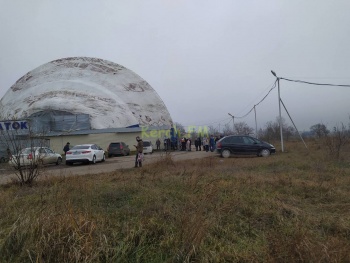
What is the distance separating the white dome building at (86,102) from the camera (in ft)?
116

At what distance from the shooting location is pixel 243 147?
20.9 metres

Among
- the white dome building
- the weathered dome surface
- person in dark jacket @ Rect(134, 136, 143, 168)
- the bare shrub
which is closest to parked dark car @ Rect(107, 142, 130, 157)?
the white dome building

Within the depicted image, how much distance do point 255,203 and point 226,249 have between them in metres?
2.33

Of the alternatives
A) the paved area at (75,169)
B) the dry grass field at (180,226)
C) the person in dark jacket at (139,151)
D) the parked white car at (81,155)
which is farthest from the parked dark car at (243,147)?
the dry grass field at (180,226)

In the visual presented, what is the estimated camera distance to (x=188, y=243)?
393cm

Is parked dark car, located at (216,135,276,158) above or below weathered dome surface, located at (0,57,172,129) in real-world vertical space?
below

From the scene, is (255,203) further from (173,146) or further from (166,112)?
(166,112)

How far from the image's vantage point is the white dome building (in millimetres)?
35406

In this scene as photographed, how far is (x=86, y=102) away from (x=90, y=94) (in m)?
2.81

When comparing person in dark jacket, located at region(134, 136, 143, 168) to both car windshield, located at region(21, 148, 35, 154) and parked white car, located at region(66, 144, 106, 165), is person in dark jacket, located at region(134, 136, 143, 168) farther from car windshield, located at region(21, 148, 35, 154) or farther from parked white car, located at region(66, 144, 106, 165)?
parked white car, located at region(66, 144, 106, 165)

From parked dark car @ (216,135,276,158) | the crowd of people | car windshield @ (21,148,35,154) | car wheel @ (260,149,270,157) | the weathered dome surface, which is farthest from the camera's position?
the weathered dome surface

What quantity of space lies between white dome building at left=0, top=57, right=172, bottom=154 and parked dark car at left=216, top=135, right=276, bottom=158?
16904 mm

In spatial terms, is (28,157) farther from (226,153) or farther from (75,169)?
(226,153)

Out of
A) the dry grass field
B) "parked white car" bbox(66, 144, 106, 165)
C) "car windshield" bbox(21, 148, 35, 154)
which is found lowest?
the dry grass field
